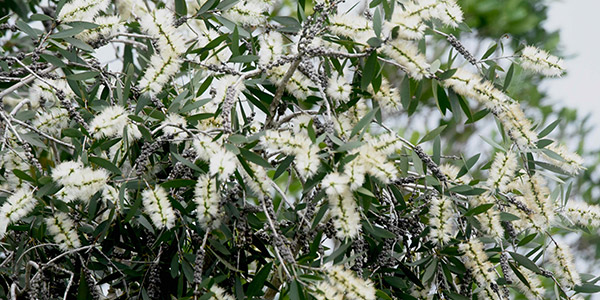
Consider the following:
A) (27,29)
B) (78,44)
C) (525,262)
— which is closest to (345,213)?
(525,262)

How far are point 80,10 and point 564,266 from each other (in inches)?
39.8

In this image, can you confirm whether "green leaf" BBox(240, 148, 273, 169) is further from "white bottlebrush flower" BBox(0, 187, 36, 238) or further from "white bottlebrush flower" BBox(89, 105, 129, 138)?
"white bottlebrush flower" BBox(0, 187, 36, 238)

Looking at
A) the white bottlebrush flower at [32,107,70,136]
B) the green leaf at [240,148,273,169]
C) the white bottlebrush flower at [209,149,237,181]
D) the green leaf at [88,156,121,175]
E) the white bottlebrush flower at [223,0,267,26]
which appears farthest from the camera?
the white bottlebrush flower at [32,107,70,136]

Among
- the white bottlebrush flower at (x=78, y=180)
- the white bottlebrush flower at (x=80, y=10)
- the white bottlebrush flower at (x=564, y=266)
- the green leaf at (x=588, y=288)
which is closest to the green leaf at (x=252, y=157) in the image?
the white bottlebrush flower at (x=78, y=180)

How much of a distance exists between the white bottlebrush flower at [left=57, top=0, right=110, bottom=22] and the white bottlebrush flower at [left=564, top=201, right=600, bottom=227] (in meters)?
0.97

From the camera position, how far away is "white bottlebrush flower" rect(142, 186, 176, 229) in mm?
1099

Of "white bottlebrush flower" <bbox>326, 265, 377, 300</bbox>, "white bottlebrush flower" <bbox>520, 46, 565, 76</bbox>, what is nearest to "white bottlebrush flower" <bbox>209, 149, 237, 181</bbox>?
"white bottlebrush flower" <bbox>326, 265, 377, 300</bbox>

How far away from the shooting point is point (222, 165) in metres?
0.98

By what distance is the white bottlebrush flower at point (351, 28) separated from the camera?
3.77 feet

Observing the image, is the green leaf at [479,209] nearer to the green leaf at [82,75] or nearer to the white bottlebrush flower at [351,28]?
the white bottlebrush flower at [351,28]

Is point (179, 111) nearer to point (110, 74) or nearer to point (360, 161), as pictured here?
point (110, 74)

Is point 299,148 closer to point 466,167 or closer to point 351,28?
point 351,28

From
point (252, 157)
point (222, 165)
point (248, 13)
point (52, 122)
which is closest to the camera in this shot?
point (222, 165)

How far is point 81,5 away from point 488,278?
2.91 feet
